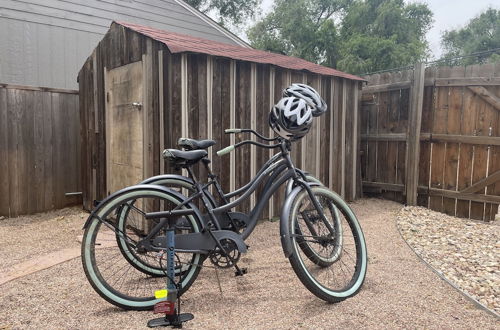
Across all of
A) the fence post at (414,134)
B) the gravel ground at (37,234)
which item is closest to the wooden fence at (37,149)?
the gravel ground at (37,234)

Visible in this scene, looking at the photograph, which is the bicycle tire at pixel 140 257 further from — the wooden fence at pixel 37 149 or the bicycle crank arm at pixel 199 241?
the wooden fence at pixel 37 149

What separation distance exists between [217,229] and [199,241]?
15 cm

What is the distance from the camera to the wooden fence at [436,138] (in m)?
4.58

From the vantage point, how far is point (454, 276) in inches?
112

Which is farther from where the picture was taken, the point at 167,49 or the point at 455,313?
the point at 167,49

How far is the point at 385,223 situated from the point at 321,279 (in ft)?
6.51

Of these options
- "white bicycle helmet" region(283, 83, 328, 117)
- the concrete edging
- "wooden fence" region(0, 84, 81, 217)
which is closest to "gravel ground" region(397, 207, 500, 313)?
the concrete edging

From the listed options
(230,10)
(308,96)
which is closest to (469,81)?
(308,96)

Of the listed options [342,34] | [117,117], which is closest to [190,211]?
[117,117]

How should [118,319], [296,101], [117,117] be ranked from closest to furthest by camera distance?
[118,319] < [296,101] < [117,117]

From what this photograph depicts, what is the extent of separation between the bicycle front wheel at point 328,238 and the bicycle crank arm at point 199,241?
0.38 meters

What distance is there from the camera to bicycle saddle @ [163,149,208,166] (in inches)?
90.8

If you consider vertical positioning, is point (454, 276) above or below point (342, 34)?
below

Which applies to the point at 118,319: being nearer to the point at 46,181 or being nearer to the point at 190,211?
the point at 190,211
